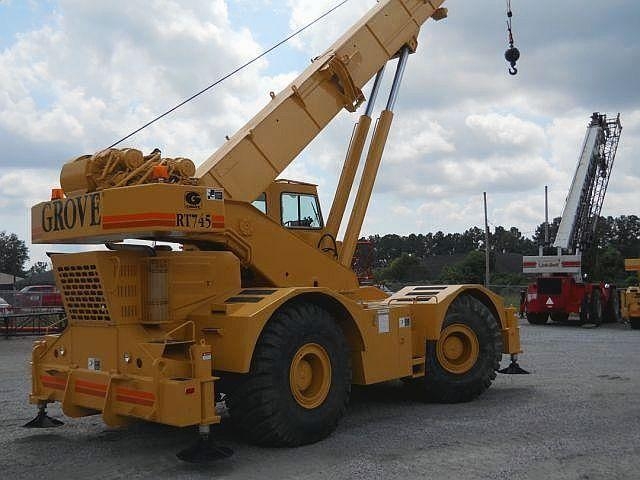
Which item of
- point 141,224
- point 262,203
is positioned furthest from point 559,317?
point 141,224

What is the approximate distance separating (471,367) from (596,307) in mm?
16001

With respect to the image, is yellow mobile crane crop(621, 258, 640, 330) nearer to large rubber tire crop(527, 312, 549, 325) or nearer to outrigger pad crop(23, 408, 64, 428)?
large rubber tire crop(527, 312, 549, 325)

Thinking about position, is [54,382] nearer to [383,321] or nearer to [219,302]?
[219,302]

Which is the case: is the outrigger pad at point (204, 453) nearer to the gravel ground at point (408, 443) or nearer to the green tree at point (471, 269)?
the gravel ground at point (408, 443)

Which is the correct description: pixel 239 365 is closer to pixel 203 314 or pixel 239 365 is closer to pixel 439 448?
pixel 203 314

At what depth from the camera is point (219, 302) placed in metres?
7.52

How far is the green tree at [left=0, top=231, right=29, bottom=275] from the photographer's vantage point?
102m

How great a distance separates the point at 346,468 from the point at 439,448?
3.77 feet

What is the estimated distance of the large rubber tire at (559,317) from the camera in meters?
24.2

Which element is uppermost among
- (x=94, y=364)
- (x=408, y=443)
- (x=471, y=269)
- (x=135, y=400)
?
(x=471, y=269)

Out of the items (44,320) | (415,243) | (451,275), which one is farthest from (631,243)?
(44,320)

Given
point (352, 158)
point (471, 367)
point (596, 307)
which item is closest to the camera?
point (471, 367)

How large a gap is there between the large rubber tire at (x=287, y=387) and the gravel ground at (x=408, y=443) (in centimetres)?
20

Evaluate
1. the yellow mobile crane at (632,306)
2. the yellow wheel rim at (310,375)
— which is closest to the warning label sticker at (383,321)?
the yellow wheel rim at (310,375)
